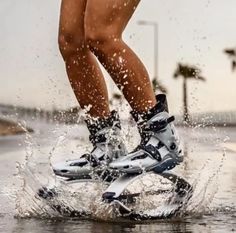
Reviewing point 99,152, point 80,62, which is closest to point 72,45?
point 80,62

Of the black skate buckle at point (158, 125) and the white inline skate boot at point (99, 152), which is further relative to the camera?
the white inline skate boot at point (99, 152)

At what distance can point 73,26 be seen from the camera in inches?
187

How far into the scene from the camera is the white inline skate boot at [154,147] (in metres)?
4.50

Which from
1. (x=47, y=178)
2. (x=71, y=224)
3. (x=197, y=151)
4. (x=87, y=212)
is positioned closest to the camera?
(x=71, y=224)

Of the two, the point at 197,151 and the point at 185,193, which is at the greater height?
the point at 185,193

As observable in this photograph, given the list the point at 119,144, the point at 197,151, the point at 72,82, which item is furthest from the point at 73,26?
the point at 197,151

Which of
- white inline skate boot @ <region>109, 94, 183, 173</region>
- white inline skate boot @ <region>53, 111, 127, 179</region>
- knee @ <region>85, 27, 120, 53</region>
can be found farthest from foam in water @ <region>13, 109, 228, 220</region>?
knee @ <region>85, 27, 120, 53</region>

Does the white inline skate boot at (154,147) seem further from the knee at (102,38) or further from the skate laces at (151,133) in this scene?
the knee at (102,38)

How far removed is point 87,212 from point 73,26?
3.17 feet

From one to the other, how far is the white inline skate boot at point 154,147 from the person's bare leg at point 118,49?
6 centimetres

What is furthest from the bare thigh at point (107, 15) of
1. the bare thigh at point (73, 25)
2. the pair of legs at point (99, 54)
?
the bare thigh at point (73, 25)

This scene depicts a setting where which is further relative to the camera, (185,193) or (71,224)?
(185,193)

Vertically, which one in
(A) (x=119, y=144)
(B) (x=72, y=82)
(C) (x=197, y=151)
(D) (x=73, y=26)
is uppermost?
(D) (x=73, y=26)

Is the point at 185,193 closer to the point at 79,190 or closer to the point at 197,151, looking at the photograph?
the point at 79,190
